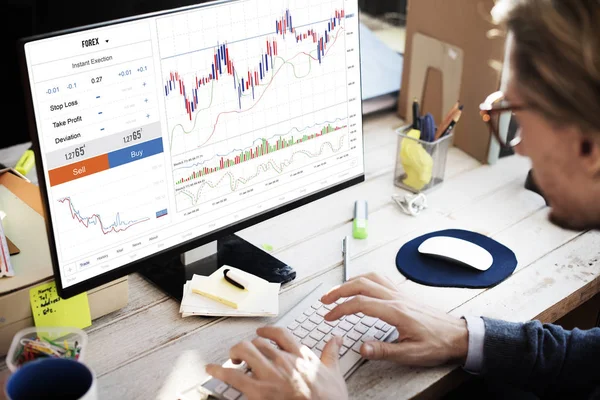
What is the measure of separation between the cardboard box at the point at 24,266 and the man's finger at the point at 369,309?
35 cm

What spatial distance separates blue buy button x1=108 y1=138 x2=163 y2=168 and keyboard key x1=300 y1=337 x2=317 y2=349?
0.36 m

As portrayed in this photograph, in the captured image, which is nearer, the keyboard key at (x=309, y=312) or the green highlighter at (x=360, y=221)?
the keyboard key at (x=309, y=312)

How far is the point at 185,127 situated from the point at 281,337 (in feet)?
1.14

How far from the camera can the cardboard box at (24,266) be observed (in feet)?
3.25

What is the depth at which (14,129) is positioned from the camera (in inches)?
91.4

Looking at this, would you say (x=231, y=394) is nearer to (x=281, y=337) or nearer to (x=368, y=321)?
(x=281, y=337)

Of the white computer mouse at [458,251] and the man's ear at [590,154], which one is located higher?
the man's ear at [590,154]

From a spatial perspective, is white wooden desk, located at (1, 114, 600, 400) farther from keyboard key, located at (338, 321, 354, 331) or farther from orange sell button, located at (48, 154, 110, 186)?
orange sell button, located at (48, 154, 110, 186)

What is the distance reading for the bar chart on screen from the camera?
39.9 inches

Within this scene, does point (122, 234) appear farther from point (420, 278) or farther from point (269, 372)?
point (420, 278)

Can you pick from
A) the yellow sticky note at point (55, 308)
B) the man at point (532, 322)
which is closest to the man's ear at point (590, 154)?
the man at point (532, 322)

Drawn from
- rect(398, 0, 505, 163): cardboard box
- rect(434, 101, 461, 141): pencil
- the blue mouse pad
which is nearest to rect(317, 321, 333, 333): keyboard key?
the blue mouse pad

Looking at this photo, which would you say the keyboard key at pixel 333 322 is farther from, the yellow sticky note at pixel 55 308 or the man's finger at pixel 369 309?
the yellow sticky note at pixel 55 308

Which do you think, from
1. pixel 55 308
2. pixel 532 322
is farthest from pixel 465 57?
pixel 55 308
